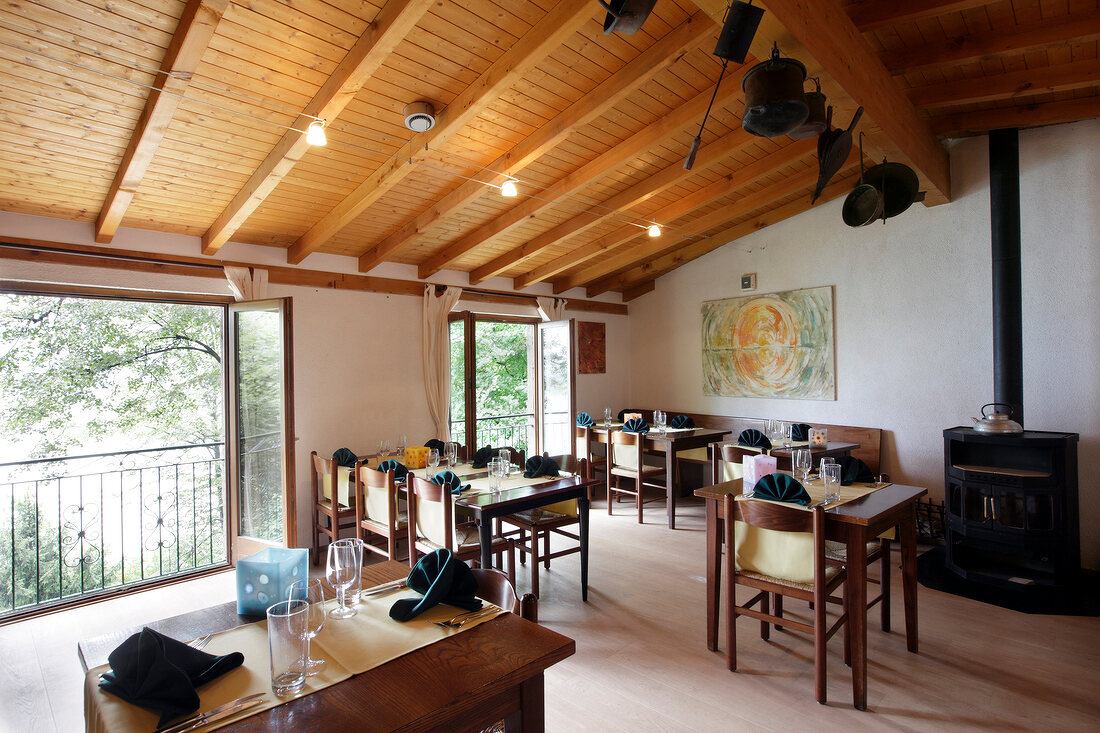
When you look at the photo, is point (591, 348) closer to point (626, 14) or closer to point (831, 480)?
point (831, 480)

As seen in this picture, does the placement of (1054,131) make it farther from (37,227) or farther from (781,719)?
(37,227)

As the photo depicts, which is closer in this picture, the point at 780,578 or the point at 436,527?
the point at 780,578

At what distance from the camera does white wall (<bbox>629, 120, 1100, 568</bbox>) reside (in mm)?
4156

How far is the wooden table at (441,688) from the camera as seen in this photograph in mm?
1109

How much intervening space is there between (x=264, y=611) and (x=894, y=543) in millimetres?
4861

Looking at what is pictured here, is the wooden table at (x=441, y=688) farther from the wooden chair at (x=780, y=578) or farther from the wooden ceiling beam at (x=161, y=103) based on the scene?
the wooden ceiling beam at (x=161, y=103)

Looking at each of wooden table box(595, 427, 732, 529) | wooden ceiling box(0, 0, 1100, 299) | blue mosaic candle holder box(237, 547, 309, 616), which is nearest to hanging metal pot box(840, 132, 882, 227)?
wooden ceiling box(0, 0, 1100, 299)

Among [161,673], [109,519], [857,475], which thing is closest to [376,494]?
[161,673]

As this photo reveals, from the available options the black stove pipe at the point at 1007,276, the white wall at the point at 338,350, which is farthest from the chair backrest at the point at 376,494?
the black stove pipe at the point at 1007,276

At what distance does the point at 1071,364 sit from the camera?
419cm

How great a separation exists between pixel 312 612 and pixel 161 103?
2577 millimetres

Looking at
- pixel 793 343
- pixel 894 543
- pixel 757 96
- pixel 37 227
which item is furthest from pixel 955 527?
pixel 37 227

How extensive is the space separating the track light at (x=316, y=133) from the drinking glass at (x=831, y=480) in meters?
2.99

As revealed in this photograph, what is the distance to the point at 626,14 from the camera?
1.87 metres
